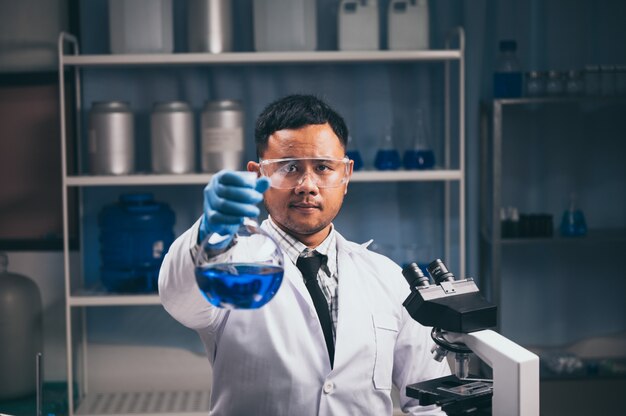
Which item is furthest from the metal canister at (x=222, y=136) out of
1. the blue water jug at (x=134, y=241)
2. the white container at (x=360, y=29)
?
the white container at (x=360, y=29)

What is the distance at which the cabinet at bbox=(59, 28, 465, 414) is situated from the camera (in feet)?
8.98

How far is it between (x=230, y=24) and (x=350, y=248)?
1.39 m

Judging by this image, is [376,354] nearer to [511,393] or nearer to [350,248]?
[350,248]

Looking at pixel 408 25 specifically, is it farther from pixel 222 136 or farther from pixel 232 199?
pixel 232 199

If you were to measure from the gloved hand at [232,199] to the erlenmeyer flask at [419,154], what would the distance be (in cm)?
184

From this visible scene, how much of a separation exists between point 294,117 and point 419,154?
136cm

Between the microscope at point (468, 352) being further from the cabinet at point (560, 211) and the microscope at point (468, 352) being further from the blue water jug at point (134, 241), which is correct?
the cabinet at point (560, 211)

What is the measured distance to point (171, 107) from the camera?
2805 millimetres

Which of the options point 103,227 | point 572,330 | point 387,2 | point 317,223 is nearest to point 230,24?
point 387,2

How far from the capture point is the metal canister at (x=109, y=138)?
2.78 metres

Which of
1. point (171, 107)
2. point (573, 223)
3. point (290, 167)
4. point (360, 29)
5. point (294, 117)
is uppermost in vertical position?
point (360, 29)

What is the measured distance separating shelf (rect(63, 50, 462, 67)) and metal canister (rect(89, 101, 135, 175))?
0.17 m

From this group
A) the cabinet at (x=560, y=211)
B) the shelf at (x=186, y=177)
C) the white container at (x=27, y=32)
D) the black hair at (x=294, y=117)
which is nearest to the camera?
the black hair at (x=294, y=117)

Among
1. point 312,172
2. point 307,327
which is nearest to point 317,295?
point 307,327
